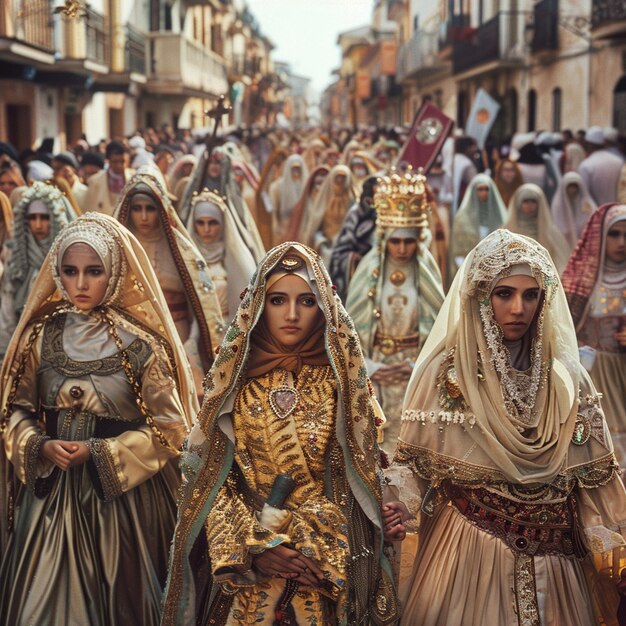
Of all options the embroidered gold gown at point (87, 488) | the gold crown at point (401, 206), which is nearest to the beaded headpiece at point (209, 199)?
the gold crown at point (401, 206)

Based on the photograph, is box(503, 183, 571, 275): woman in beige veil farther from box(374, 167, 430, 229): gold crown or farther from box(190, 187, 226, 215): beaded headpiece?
box(190, 187, 226, 215): beaded headpiece

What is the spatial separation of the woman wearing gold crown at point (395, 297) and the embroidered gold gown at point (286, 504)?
120 inches

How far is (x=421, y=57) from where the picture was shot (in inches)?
1844

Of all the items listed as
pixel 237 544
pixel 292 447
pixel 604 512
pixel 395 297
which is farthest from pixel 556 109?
pixel 237 544

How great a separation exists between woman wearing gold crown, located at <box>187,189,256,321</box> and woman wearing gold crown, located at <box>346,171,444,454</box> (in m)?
Answer: 0.82

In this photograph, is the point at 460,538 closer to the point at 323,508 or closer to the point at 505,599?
the point at 505,599

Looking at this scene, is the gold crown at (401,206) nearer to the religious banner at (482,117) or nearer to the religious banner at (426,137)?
the religious banner at (426,137)

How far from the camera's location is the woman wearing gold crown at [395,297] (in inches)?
264

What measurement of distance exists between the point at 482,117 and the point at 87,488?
13.6 metres

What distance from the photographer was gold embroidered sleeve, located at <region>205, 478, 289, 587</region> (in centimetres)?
331

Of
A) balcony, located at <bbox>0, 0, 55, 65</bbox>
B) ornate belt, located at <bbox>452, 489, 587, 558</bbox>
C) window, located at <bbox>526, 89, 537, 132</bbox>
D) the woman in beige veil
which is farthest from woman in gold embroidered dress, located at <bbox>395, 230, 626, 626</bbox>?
window, located at <bbox>526, 89, 537, 132</bbox>

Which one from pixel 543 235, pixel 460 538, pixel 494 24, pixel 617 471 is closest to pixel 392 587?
pixel 460 538

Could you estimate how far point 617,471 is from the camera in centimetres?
373

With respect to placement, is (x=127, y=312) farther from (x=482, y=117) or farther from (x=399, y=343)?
(x=482, y=117)
